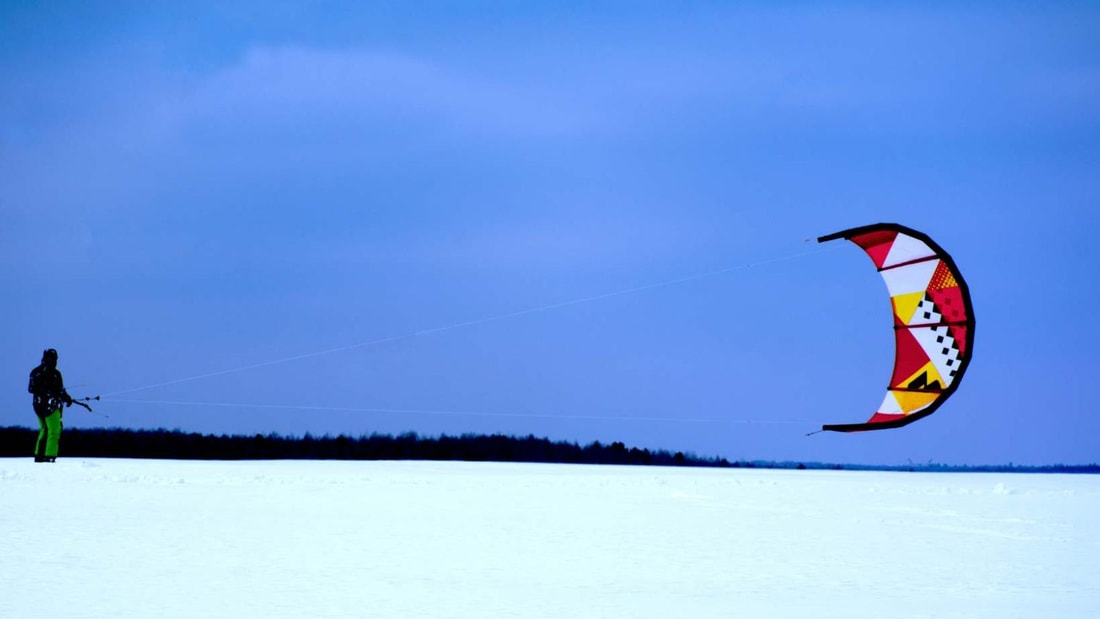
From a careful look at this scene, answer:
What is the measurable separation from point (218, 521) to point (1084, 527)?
6.06m

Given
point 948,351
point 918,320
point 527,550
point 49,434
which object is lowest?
point 527,550

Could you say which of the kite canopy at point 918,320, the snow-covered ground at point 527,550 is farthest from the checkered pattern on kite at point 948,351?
the snow-covered ground at point 527,550

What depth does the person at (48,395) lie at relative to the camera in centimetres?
1404

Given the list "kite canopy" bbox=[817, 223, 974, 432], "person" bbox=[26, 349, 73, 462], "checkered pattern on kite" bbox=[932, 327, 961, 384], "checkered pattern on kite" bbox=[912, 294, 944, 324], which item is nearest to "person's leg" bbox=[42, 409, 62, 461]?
"person" bbox=[26, 349, 73, 462]

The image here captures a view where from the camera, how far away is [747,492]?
11922 mm

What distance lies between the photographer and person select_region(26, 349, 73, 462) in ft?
46.1

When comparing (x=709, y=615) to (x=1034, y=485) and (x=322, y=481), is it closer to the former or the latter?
(x=322, y=481)

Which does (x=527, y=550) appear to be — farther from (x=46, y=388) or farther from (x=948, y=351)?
(x=46, y=388)

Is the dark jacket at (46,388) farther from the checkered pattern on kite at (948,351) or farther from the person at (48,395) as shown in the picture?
the checkered pattern on kite at (948,351)

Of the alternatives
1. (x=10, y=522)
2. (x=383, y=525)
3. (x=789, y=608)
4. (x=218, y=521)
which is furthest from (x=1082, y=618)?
(x=10, y=522)

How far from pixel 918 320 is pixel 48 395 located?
32.0 ft

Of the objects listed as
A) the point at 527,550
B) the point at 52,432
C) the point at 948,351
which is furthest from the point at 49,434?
the point at 948,351

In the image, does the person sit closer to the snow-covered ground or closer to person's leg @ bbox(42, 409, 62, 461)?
person's leg @ bbox(42, 409, 62, 461)

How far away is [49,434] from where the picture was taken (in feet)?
48.4
